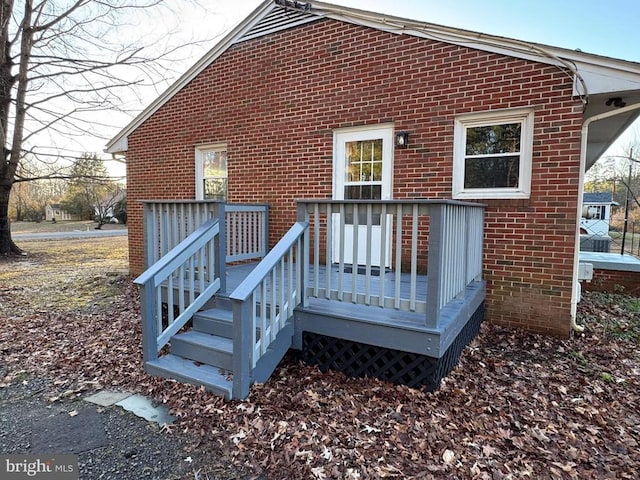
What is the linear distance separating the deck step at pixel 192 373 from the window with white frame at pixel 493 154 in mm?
3525

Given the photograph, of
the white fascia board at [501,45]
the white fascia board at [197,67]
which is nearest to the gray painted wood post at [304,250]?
the white fascia board at [501,45]

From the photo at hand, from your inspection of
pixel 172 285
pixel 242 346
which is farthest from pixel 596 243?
pixel 172 285

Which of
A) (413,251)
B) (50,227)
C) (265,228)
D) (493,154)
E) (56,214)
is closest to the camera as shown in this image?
(413,251)

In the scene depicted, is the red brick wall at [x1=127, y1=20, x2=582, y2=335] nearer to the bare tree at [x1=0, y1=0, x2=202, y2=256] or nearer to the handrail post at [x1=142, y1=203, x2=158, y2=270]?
the handrail post at [x1=142, y1=203, x2=158, y2=270]

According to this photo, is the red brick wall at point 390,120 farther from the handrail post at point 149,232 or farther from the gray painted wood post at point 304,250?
the gray painted wood post at point 304,250

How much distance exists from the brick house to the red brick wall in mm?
16

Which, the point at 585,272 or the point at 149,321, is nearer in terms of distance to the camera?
the point at 149,321

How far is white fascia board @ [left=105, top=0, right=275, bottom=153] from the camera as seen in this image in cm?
602

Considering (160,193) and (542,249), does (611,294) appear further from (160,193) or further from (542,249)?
(160,193)

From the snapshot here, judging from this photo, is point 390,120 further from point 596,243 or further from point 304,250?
point 596,243

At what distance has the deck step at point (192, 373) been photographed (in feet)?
9.63

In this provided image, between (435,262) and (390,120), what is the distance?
2.89m

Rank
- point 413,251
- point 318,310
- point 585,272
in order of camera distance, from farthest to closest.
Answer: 1. point 585,272
2. point 318,310
3. point 413,251

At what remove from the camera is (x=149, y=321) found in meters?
3.25
